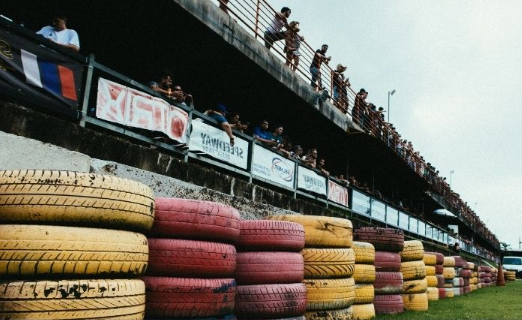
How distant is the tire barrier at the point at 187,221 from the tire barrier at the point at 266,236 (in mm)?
681

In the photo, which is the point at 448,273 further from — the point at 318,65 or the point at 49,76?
the point at 49,76

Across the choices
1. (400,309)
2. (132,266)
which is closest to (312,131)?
(400,309)

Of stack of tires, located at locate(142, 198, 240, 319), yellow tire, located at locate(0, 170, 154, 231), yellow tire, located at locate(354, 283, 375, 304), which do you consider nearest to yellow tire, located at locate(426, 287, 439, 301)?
yellow tire, located at locate(354, 283, 375, 304)

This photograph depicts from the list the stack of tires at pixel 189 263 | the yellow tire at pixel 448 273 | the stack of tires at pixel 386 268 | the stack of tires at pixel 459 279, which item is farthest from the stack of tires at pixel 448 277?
the stack of tires at pixel 189 263

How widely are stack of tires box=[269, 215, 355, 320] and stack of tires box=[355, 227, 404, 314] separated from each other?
7.26ft

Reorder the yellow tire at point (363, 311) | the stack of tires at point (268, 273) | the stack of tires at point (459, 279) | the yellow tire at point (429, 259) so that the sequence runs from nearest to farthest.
Result: 1. the stack of tires at point (268, 273)
2. the yellow tire at point (363, 311)
3. the yellow tire at point (429, 259)
4. the stack of tires at point (459, 279)

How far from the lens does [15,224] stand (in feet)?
10.2

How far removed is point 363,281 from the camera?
22.3ft

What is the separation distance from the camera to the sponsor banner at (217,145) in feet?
25.3

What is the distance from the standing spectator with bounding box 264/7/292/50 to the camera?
13.2 meters

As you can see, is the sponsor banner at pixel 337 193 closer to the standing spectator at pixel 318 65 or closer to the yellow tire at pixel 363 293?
the standing spectator at pixel 318 65

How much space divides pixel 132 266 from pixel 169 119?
3989 mm

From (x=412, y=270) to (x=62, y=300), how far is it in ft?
24.6

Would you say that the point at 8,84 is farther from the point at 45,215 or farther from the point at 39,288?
the point at 39,288
